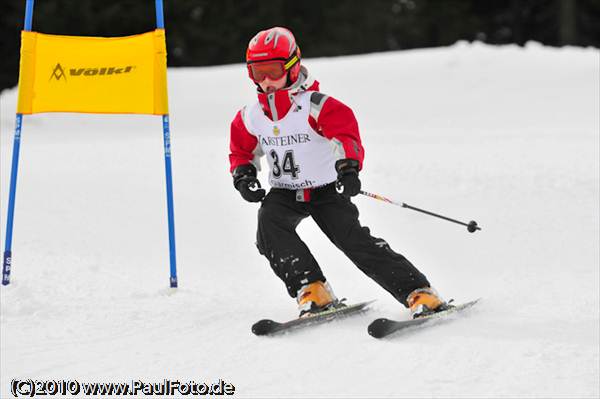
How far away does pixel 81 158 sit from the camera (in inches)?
406

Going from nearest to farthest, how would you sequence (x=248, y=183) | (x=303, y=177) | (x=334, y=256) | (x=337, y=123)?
(x=337, y=123)
(x=303, y=177)
(x=248, y=183)
(x=334, y=256)

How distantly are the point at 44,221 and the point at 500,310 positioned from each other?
14.5 feet

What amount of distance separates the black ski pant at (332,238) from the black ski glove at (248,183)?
0.09 m

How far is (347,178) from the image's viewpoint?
4656mm

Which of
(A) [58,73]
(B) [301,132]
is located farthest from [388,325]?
(A) [58,73]

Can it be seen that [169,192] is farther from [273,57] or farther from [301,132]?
[273,57]

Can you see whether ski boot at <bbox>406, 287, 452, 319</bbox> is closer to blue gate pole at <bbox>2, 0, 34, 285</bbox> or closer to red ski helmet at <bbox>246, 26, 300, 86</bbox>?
red ski helmet at <bbox>246, 26, 300, 86</bbox>

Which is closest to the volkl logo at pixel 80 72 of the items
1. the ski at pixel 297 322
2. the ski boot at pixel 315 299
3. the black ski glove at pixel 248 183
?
the black ski glove at pixel 248 183

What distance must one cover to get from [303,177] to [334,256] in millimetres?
2242

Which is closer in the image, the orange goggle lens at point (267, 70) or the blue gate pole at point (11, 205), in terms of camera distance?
the orange goggle lens at point (267, 70)

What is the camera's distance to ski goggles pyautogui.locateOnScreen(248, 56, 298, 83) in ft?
15.9

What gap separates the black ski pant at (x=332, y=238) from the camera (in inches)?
194

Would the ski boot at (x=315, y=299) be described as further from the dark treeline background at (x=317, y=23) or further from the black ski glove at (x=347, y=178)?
the dark treeline background at (x=317, y=23)

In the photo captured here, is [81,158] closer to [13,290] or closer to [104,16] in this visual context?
[13,290]
